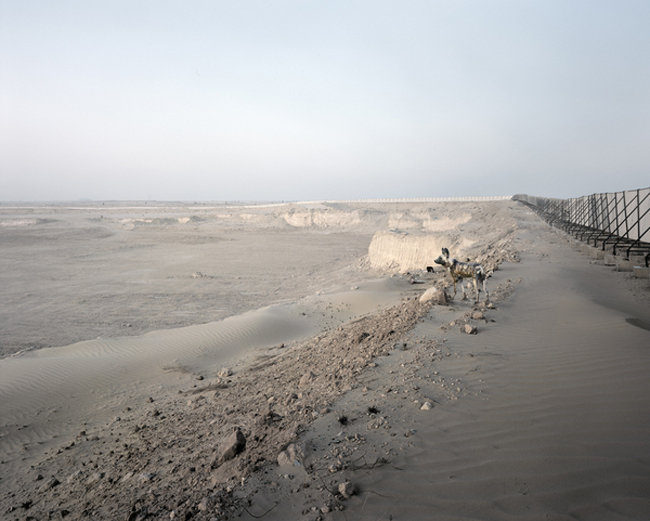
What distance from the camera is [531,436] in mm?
3553

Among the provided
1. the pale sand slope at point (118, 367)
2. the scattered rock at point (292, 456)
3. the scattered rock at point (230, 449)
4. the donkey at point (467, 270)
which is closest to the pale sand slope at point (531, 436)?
the scattered rock at point (292, 456)

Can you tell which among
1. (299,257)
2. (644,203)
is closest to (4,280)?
(299,257)

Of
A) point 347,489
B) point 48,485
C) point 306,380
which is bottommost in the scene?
point 48,485

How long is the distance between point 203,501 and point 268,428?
1238 millimetres

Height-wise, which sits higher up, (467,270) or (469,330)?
(467,270)

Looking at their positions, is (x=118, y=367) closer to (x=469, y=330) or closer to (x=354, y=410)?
(x=354, y=410)

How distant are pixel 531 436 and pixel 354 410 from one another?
1.82 meters

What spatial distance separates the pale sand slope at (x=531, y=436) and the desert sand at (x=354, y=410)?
0.06ft

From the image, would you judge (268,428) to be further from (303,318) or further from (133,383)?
(303,318)

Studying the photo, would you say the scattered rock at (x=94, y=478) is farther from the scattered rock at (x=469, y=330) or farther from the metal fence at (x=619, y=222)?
the metal fence at (x=619, y=222)

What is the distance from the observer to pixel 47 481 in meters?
4.59

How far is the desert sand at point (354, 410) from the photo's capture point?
296 cm

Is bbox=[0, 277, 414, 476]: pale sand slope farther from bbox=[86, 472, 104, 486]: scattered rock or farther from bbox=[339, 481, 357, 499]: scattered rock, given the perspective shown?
bbox=[339, 481, 357, 499]: scattered rock

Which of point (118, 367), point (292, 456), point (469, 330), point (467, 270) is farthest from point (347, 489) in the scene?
point (118, 367)
